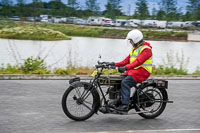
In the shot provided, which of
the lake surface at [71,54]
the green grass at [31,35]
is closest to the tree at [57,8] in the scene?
the green grass at [31,35]

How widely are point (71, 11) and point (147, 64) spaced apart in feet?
445

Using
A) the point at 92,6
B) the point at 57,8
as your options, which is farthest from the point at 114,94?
the point at 92,6

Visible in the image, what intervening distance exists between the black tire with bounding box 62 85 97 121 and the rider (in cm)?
52

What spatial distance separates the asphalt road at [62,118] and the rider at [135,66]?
519 mm

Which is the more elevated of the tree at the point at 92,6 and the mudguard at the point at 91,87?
the tree at the point at 92,6

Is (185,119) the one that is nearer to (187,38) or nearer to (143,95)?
(143,95)

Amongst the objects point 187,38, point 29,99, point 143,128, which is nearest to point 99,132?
point 143,128

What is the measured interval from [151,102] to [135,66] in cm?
91

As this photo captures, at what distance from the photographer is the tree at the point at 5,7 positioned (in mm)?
127488

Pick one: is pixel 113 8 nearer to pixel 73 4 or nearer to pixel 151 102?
pixel 73 4

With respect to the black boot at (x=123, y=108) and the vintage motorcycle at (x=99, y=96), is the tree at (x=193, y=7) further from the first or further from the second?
the black boot at (x=123, y=108)

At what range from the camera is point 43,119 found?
7.18m

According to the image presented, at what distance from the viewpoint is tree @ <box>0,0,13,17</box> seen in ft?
418

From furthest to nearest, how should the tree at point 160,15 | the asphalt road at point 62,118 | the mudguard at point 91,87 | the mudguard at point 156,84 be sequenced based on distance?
the tree at point 160,15
the mudguard at point 156,84
the mudguard at point 91,87
the asphalt road at point 62,118
